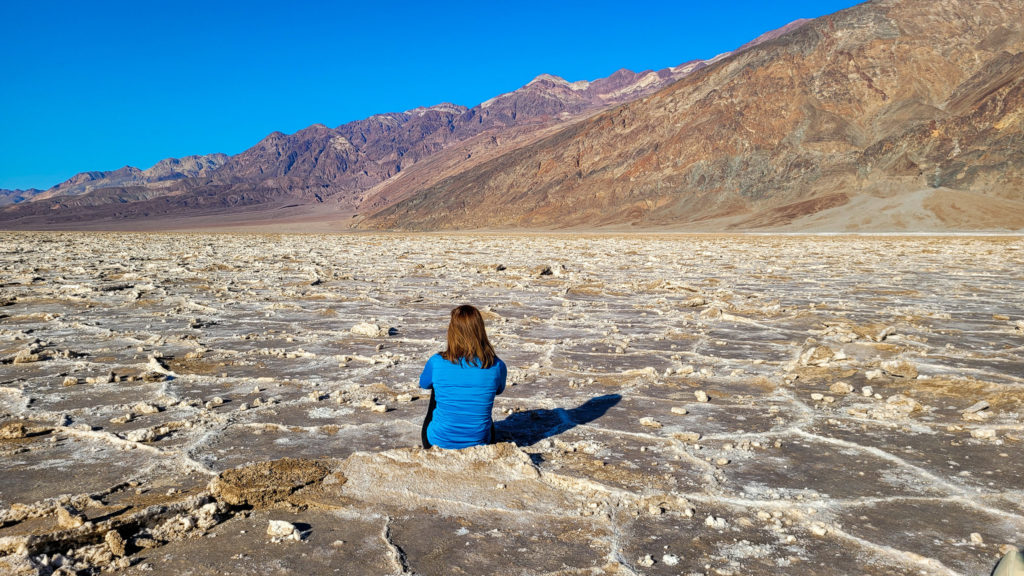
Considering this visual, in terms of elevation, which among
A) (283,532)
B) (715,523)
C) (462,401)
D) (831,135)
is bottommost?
(715,523)

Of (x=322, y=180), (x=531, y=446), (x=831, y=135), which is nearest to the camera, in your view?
(x=531, y=446)

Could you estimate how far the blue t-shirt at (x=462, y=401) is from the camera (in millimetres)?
3602

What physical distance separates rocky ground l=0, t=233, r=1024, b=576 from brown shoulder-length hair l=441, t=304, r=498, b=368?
501mm

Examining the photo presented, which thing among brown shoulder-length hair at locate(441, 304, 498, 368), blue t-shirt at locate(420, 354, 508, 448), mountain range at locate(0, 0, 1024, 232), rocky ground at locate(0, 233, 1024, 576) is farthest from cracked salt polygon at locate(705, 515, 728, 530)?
mountain range at locate(0, 0, 1024, 232)

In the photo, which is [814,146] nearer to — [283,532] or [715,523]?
[715,523]

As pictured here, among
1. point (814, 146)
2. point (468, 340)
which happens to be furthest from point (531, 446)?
point (814, 146)

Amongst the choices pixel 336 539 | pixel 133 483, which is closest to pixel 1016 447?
pixel 336 539

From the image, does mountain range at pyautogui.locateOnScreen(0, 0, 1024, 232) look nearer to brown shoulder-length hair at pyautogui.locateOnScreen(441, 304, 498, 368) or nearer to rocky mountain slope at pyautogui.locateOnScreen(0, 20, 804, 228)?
rocky mountain slope at pyautogui.locateOnScreen(0, 20, 804, 228)

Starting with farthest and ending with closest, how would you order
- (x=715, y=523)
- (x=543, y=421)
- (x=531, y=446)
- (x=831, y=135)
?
(x=831, y=135) < (x=543, y=421) < (x=531, y=446) < (x=715, y=523)

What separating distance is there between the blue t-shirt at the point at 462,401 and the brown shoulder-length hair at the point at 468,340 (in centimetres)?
4

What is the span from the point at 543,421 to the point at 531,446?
550 mm

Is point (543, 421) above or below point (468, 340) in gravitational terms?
below

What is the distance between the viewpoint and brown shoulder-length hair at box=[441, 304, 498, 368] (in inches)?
141

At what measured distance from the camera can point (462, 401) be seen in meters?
3.61
